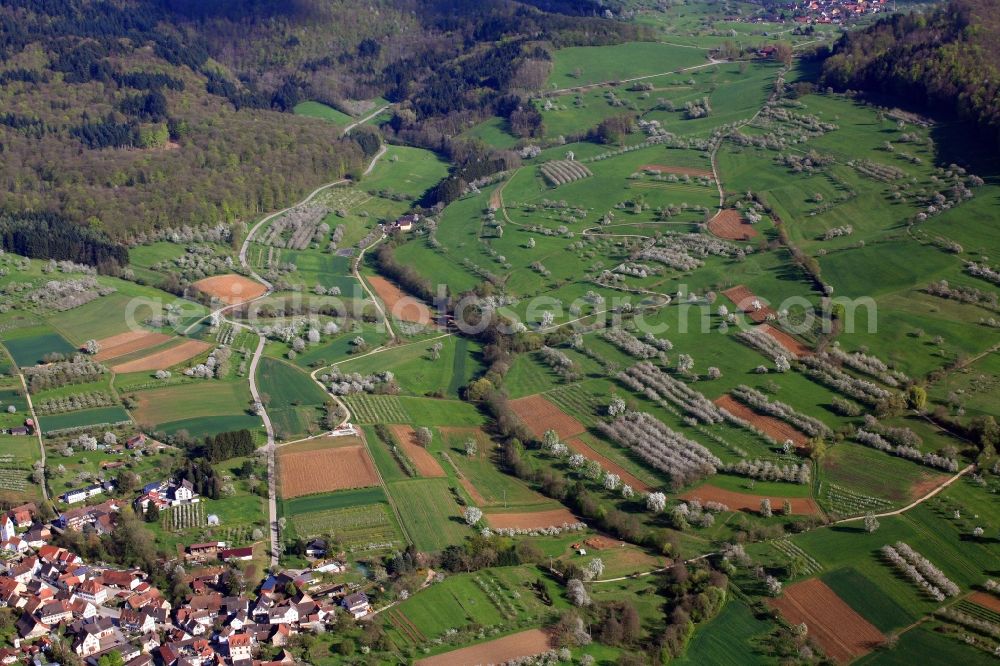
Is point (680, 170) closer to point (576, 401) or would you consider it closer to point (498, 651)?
point (576, 401)

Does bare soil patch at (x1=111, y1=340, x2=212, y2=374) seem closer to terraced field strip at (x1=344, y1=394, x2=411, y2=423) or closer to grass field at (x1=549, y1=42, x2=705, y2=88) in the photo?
terraced field strip at (x1=344, y1=394, x2=411, y2=423)

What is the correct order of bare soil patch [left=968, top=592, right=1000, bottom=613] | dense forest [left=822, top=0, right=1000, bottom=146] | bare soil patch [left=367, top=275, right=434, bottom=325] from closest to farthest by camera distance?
bare soil patch [left=968, top=592, right=1000, bottom=613]
bare soil patch [left=367, top=275, right=434, bottom=325]
dense forest [left=822, top=0, right=1000, bottom=146]

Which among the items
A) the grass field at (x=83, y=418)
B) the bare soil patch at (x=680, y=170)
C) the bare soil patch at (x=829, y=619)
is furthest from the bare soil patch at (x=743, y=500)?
the bare soil patch at (x=680, y=170)

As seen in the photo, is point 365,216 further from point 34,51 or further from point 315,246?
point 34,51

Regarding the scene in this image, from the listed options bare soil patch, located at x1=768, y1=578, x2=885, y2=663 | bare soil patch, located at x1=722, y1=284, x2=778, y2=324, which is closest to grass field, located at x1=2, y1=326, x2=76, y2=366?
bare soil patch, located at x1=722, y1=284, x2=778, y2=324

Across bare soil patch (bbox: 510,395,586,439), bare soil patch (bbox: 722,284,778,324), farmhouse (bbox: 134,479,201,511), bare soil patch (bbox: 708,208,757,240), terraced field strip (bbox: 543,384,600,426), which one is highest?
bare soil patch (bbox: 708,208,757,240)

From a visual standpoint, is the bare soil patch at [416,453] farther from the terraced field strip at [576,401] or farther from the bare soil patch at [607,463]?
the terraced field strip at [576,401]
